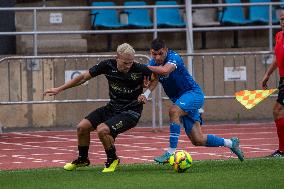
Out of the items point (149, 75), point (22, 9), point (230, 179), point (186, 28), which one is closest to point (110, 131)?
point (149, 75)

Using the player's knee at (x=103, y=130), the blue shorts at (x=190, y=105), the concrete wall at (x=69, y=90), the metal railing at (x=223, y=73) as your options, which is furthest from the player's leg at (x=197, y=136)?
the concrete wall at (x=69, y=90)

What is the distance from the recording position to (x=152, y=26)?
79.4ft

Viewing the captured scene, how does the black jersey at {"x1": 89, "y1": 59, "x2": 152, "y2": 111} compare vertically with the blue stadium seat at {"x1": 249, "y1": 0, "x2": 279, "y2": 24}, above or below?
below

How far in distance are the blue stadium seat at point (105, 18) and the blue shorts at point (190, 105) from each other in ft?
28.4

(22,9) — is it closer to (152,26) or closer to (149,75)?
(152,26)

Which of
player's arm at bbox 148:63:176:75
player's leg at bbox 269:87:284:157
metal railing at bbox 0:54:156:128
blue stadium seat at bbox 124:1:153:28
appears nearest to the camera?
player's arm at bbox 148:63:176:75

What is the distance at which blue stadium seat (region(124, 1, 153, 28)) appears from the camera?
952 inches

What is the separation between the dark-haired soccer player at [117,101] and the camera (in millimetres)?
→ 14773

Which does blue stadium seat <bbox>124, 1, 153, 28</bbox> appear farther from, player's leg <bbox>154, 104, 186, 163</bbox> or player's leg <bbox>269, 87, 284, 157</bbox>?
player's leg <bbox>154, 104, 186, 163</bbox>

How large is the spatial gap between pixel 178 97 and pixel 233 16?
985 centimetres

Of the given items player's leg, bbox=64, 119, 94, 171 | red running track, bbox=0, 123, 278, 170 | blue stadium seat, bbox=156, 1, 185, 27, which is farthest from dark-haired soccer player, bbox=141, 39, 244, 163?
blue stadium seat, bbox=156, 1, 185, 27

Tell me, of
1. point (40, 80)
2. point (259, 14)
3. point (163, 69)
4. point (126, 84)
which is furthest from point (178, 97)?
point (259, 14)

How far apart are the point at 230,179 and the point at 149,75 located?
2435mm

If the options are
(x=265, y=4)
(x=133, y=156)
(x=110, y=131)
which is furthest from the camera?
(x=265, y=4)
